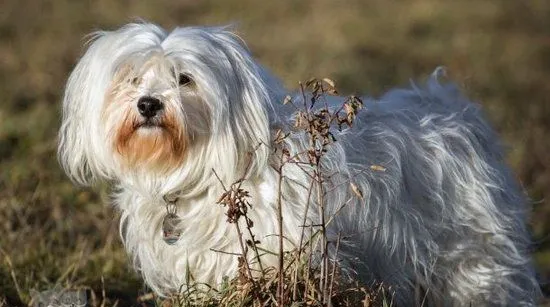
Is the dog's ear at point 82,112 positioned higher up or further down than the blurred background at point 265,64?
further down

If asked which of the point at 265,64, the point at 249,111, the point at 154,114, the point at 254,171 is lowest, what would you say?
the point at 254,171

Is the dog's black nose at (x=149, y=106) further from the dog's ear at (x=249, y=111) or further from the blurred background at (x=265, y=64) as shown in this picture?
the blurred background at (x=265, y=64)

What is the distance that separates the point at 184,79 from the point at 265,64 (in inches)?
265

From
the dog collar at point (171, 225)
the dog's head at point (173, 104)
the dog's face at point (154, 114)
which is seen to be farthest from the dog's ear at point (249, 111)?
the dog collar at point (171, 225)

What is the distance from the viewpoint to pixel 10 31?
552 inches

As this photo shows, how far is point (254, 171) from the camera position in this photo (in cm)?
539

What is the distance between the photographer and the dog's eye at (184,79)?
5371 mm

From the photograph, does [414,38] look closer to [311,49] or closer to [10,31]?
[311,49]

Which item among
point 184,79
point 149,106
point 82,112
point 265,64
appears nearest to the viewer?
point 149,106

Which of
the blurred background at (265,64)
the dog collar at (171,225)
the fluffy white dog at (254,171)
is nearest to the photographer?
the fluffy white dog at (254,171)

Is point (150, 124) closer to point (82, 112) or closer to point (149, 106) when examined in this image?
point (149, 106)

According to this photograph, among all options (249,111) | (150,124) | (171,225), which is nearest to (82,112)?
(150,124)

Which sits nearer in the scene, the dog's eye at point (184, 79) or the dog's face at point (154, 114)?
the dog's face at point (154, 114)

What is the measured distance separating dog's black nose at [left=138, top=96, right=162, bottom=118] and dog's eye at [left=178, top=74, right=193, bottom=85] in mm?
182
